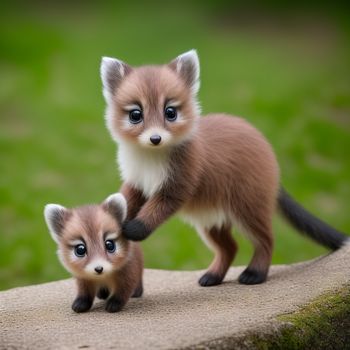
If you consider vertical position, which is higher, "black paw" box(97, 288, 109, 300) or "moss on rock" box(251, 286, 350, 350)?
"moss on rock" box(251, 286, 350, 350)

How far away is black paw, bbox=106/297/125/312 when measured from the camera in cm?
539

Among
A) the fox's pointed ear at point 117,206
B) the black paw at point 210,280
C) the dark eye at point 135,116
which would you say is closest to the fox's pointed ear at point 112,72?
the dark eye at point 135,116

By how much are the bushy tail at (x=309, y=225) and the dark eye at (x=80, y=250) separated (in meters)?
1.91

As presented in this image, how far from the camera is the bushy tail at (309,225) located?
6.42 metres

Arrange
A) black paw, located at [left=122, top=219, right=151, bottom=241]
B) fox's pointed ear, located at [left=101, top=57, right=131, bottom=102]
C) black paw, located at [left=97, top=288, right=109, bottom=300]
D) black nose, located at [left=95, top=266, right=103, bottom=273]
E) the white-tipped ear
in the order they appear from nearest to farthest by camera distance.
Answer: black nose, located at [left=95, top=266, right=103, bottom=273]
black paw, located at [left=122, top=219, right=151, bottom=241]
the white-tipped ear
fox's pointed ear, located at [left=101, top=57, right=131, bottom=102]
black paw, located at [left=97, top=288, right=109, bottom=300]

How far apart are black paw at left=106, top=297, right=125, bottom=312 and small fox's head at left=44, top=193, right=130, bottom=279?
200 millimetres

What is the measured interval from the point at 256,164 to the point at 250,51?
998cm

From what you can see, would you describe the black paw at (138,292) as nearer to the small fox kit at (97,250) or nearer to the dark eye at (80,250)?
the small fox kit at (97,250)

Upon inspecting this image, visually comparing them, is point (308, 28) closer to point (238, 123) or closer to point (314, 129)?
point (314, 129)

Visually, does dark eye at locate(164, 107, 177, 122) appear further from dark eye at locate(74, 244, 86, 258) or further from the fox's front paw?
the fox's front paw

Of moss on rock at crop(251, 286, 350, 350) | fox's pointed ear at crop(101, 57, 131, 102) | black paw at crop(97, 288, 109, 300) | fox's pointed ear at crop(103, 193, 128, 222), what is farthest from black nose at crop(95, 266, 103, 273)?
fox's pointed ear at crop(101, 57, 131, 102)

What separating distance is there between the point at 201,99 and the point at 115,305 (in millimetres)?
8303

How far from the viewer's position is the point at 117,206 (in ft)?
17.8

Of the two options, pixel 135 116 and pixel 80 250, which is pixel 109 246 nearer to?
pixel 80 250
